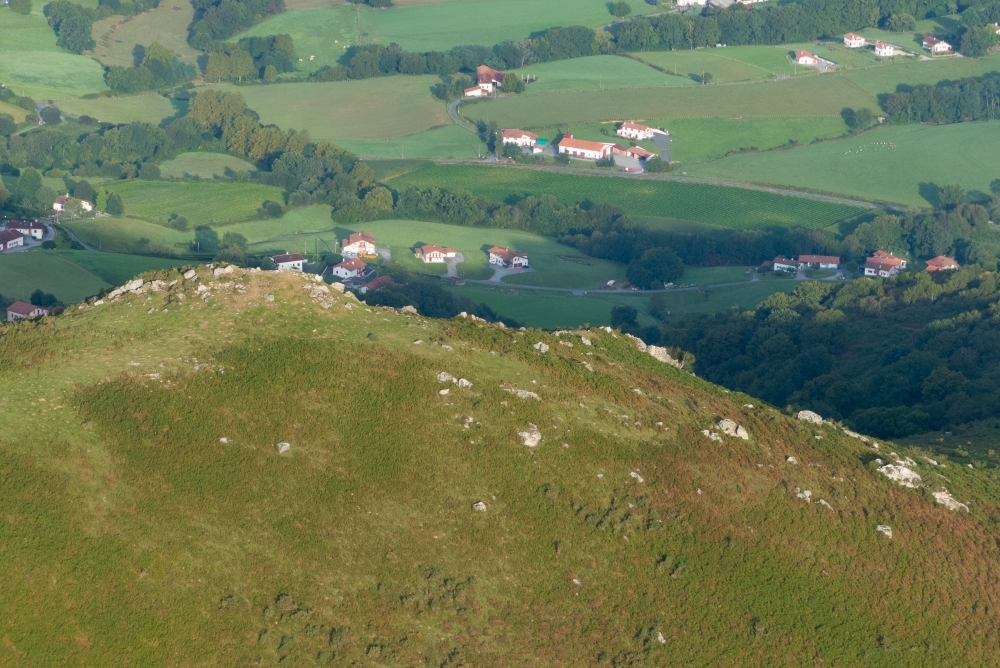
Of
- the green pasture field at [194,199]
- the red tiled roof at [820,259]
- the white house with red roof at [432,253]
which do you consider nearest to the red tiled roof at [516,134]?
the green pasture field at [194,199]

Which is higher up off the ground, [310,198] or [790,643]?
[790,643]

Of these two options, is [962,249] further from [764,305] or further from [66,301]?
[66,301]

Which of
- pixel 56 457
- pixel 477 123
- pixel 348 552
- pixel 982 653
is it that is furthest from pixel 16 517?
pixel 477 123

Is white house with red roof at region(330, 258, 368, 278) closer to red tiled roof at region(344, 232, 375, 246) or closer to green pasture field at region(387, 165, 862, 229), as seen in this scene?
red tiled roof at region(344, 232, 375, 246)

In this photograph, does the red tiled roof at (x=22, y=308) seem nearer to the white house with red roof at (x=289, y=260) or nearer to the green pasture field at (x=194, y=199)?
the white house with red roof at (x=289, y=260)

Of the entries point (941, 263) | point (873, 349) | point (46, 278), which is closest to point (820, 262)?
point (941, 263)

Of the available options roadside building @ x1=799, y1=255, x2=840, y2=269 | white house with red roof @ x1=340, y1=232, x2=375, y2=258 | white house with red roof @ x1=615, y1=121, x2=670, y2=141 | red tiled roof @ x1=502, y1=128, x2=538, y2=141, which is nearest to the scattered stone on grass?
white house with red roof @ x1=340, y1=232, x2=375, y2=258

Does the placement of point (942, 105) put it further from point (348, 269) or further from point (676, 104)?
point (348, 269)

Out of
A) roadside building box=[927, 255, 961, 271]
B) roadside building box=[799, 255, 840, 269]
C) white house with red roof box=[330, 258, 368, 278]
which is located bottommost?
roadside building box=[799, 255, 840, 269]
